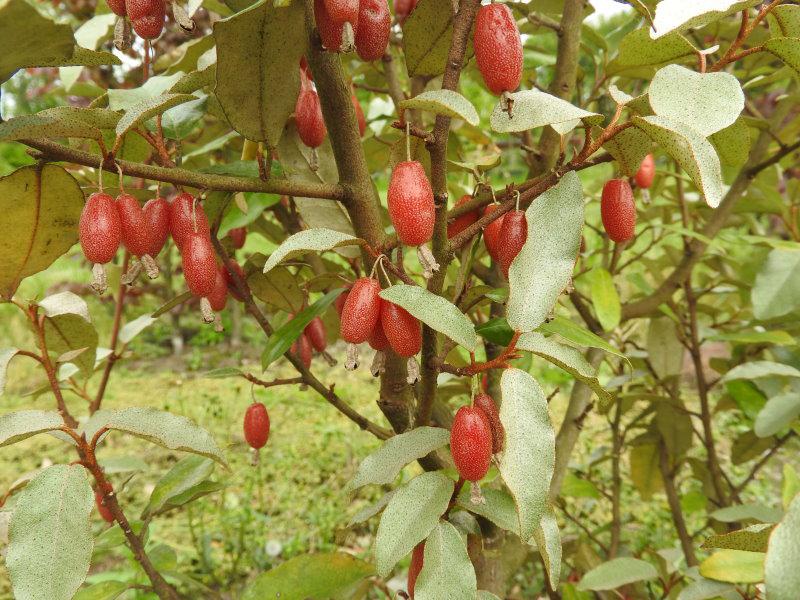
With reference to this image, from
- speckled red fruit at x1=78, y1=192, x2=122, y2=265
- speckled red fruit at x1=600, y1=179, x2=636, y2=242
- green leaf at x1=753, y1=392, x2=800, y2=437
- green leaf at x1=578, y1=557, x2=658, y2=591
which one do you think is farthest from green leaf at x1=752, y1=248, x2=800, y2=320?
speckled red fruit at x1=78, y1=192, x2=122, y2=265

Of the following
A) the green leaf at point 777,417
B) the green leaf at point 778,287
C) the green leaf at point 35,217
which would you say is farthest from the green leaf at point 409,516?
the green leaf at point 778,287

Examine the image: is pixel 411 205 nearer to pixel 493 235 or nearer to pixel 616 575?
pixel 493 235

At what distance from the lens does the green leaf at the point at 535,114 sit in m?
0.41

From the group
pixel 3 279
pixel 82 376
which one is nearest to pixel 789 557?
pixel 3 279

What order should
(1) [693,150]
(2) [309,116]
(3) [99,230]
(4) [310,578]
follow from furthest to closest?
(4) [310,578] → (2) [309,116] → (3) [99,230] → (1) [693,150]

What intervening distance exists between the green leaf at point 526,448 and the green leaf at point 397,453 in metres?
0.14

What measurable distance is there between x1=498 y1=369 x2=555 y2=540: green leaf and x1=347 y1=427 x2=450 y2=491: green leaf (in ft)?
0.45

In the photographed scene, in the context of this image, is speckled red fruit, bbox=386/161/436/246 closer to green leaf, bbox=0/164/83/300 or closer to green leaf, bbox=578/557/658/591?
green leaf, bbox=0/164/83/300

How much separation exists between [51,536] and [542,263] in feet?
1.49

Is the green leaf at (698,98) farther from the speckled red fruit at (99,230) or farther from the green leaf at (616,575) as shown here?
the green leaf at (616,575)

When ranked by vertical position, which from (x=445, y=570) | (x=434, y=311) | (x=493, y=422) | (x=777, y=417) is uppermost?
(x=434, y=311)

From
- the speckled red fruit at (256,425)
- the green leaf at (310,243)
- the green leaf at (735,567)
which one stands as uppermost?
the green leaf at (310,243)

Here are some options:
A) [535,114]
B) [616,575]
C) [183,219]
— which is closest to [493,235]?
[535,114]

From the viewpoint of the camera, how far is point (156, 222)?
0.56m
